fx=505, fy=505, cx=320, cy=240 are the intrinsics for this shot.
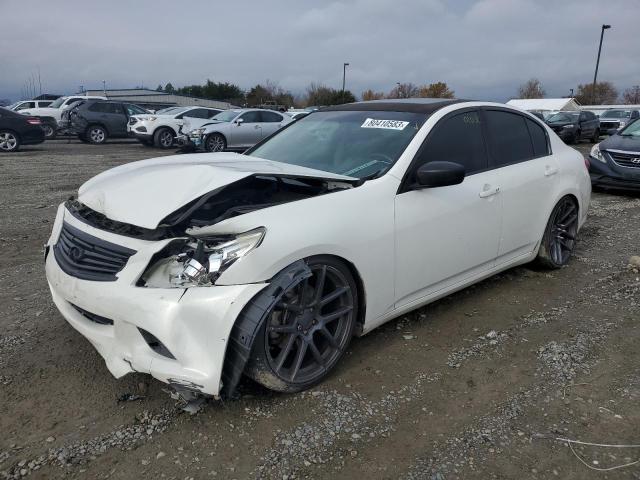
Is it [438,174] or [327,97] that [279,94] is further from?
[438,174]

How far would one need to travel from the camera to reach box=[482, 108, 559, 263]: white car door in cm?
392

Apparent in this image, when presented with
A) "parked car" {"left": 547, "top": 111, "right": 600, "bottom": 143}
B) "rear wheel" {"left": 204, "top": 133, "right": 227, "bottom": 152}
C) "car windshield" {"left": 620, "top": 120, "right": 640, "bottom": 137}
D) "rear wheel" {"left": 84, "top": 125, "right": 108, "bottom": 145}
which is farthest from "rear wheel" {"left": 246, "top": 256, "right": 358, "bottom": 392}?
"parked car" {"left": 547, "top": 111, "right": 600, "bottom": 143}

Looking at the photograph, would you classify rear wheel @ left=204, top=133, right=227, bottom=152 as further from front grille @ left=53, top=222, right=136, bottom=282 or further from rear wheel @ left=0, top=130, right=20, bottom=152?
front grille @ left=53, top=222, right=136, bottom=282

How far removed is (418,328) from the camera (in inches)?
141

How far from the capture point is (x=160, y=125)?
58.0 feet

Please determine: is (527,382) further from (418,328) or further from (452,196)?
(452,196)

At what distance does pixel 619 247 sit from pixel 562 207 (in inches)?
57.1

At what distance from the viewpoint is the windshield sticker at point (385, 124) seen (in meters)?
3.54

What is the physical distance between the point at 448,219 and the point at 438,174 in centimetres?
41

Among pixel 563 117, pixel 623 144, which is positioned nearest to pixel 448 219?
pixel 623 144

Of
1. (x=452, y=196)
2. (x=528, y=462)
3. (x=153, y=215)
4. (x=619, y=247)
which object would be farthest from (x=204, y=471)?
(x=619, y=247)

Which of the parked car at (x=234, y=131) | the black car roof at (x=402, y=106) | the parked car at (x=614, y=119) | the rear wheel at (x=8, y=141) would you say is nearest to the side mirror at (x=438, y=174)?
the black car roof at (x=402, y=106)

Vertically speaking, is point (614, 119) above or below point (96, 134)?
above

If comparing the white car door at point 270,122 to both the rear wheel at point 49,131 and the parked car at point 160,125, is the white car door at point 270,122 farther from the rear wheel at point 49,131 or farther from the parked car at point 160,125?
the rear wheel at point 49,131
